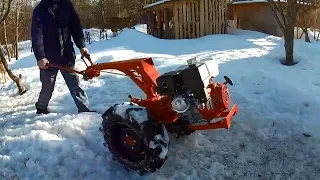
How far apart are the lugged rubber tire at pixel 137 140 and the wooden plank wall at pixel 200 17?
12796 mm

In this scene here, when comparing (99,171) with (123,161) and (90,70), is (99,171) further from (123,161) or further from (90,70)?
(90,70)

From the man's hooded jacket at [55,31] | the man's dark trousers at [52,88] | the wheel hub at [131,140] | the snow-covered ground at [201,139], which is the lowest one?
the snow-covered ground at [201,139]

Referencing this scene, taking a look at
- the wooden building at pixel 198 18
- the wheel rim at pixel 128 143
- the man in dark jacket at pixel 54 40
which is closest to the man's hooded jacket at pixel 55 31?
the man in dark jacket at pixel 54 40

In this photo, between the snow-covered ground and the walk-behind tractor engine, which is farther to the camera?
the snow-covered ground

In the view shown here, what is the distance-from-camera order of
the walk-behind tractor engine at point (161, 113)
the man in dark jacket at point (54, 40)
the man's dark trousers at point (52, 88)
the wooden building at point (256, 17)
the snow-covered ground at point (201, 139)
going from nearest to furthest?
the walk-behind tractor engine at point (161, 113) → the snow-covered ground at point (201, 139) → the man in dark jacket at point (54, 40) → the man's dark trousers at point (52, 88) → the wooden building at point (256, 17)

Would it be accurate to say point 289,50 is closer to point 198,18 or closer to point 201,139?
point 201,139

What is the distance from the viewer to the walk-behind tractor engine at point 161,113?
353 cm

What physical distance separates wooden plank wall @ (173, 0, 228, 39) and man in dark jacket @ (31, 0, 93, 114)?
1142cm

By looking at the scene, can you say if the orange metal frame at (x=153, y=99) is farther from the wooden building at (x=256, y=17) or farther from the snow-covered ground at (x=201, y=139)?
the wooden building at (x=256, y=17)

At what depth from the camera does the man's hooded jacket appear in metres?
4.83

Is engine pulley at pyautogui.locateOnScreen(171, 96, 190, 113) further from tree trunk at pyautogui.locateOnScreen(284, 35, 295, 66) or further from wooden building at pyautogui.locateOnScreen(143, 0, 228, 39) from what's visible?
wooden building at pyautogui.locateOnScreen(143, 0, 228, 39)

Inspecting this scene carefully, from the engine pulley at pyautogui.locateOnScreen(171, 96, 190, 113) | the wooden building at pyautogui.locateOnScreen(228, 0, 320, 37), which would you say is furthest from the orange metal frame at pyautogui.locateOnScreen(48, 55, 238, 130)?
the wooden building at pyautogui.locateOnScreen(228, 0, 320, 37)

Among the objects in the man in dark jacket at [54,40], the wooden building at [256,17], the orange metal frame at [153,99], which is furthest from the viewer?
the wooden building at [256,17]

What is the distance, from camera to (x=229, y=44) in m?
12.2
